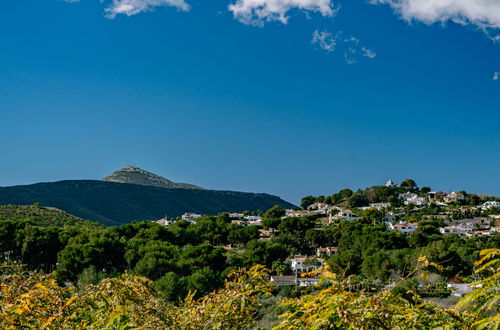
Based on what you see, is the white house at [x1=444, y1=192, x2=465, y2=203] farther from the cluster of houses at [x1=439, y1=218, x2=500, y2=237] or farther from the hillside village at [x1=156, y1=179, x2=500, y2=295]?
the cluster of houses at [x1=439, y1=218, x2=500, y2=237]

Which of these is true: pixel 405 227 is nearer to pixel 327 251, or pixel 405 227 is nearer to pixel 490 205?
pixel 327 251

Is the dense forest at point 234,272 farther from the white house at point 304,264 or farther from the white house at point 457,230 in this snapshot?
the white house at point 457,230

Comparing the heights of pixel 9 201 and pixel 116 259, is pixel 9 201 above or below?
above

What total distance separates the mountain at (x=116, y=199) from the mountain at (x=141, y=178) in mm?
13165

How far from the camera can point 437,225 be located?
63875 millimetres

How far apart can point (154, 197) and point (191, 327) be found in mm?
144073

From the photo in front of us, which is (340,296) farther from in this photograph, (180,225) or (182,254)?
(180,225)

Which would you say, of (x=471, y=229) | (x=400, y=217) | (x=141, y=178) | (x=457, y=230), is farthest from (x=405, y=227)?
(x=141, y=178)

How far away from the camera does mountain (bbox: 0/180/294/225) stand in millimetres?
119375

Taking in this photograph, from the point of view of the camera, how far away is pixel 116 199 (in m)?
135

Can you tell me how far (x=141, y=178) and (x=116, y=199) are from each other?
3884 cm

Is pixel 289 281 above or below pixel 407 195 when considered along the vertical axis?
below

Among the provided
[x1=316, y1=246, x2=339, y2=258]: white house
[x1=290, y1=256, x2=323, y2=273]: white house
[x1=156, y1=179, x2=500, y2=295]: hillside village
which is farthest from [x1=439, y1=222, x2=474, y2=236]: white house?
[x1=290, y1=256, x2=323, y2=273]: white house

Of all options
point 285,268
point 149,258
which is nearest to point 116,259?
point 149,258
